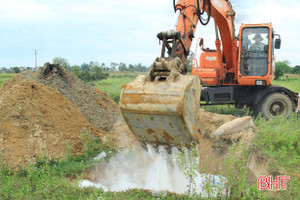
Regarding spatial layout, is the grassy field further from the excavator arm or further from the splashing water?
the excavator arm

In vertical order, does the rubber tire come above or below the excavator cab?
below

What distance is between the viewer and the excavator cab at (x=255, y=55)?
7.92m

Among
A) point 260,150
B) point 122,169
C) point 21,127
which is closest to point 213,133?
point 260,150

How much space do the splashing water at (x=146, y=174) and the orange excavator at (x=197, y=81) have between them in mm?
537

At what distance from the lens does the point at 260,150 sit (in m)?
5.27

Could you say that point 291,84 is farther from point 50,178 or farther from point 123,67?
point 123,67

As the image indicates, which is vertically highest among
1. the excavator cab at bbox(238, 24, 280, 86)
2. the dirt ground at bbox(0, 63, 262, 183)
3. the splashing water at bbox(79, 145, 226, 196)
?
the excavator cab at bbox(238, 24, 280, 86)

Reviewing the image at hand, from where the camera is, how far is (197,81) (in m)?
3.70

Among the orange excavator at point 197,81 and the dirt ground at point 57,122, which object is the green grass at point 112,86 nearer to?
the orange excavator at point 197,81

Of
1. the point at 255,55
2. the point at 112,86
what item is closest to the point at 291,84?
the point at 112,86

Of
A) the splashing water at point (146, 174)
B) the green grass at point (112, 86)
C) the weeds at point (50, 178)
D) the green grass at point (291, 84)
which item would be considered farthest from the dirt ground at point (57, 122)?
the green grass at point (291, 84)

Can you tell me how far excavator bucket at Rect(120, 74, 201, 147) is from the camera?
3268 millimetres

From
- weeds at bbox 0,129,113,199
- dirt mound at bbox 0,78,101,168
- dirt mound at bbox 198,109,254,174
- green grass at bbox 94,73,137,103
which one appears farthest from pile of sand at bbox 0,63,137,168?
green grass at bbox 94,73,137,103

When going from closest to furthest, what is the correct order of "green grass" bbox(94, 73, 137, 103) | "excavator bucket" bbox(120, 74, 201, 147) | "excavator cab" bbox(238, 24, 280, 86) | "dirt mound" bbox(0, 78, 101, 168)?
1. "excavator bucket" bbox(120, 74, 201, 147)
2. "dirt mound" bbox(0, 78, 101, 168)
3. "excavator cab" bbox(238, 24, 280, 86)
4. "green grass" bbox(94, 73, 137, 103)
